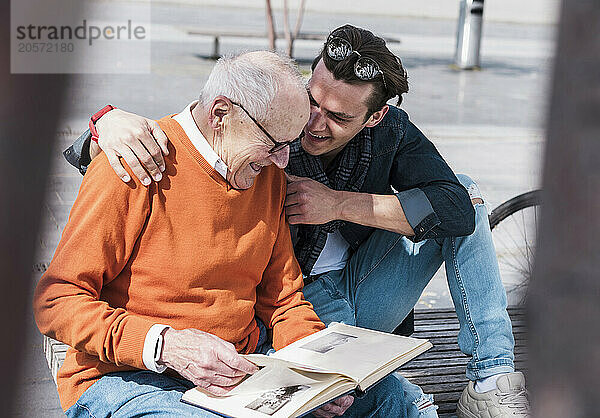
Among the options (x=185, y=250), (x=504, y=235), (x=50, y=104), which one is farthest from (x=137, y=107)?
(x=50, y=104)

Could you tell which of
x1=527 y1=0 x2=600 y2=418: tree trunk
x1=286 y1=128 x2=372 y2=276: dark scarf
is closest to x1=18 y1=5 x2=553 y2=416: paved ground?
x1=527 y1=0 x2=600 y2=418: tree trunk

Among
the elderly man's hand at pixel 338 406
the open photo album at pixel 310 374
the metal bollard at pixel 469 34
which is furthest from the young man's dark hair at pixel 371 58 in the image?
the metal bollard at pixel 469 34

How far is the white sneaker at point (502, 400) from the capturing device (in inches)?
92.8

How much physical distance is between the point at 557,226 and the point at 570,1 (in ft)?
0.36

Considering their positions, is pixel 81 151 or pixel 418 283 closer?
pixel 81 151

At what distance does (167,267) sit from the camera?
74.0 inches

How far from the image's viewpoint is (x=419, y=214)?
2322 millimetres

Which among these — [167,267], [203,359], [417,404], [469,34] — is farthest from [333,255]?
[469,34]

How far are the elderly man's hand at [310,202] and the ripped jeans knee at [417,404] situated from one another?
54 centimetres

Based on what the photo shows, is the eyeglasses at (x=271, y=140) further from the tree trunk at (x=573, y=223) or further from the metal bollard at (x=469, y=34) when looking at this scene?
the metal bollard at (x=469, y=34)

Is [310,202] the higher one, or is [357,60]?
[357,60]

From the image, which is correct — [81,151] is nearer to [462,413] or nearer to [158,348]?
[158,348]

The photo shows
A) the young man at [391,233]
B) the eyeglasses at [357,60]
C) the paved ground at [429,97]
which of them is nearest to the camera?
the eyeglasses at [357,60]

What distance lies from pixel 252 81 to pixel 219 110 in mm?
105
